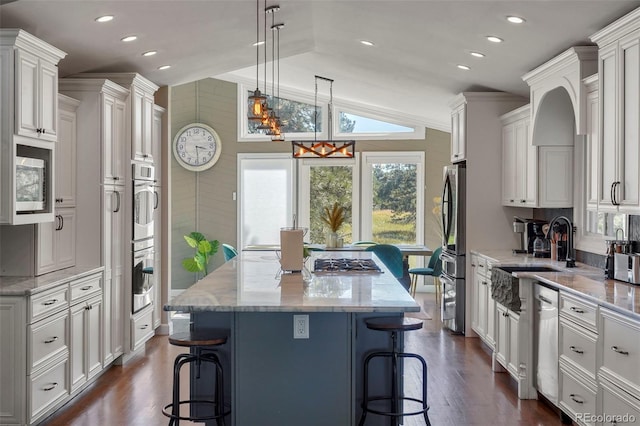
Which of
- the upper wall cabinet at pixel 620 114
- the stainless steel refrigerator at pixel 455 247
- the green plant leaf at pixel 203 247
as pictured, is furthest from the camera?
the green plant leaf at pixel 203 247

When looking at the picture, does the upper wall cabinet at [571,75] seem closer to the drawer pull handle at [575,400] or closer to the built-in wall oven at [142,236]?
the drawer pull handle at [575,400]

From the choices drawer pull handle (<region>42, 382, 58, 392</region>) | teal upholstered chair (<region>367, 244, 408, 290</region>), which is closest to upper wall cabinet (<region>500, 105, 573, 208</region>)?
teal upholstered chair (<region>367, 244, 408, 290</region>)

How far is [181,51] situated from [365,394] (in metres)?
3.71

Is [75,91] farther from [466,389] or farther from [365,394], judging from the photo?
[466,389]

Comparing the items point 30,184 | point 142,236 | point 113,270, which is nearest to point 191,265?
point 142,236

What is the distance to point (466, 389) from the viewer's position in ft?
16.5

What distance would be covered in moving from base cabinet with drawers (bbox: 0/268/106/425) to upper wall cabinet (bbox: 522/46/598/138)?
146 inches

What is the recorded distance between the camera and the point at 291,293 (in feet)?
11.4

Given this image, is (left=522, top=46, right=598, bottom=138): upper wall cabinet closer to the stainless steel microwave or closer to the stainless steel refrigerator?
the stainless steel refrigerator

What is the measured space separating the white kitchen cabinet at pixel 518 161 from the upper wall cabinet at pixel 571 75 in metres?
0.57

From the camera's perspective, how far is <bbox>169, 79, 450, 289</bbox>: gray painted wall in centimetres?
983

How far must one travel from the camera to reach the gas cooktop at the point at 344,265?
15.3ft

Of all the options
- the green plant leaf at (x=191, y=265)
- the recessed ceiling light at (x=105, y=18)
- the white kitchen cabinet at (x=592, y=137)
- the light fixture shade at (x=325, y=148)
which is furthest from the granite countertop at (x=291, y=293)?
the green plant leaf at (x=191, y=265)

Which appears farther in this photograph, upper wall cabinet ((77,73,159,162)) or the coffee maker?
the coffee maker
